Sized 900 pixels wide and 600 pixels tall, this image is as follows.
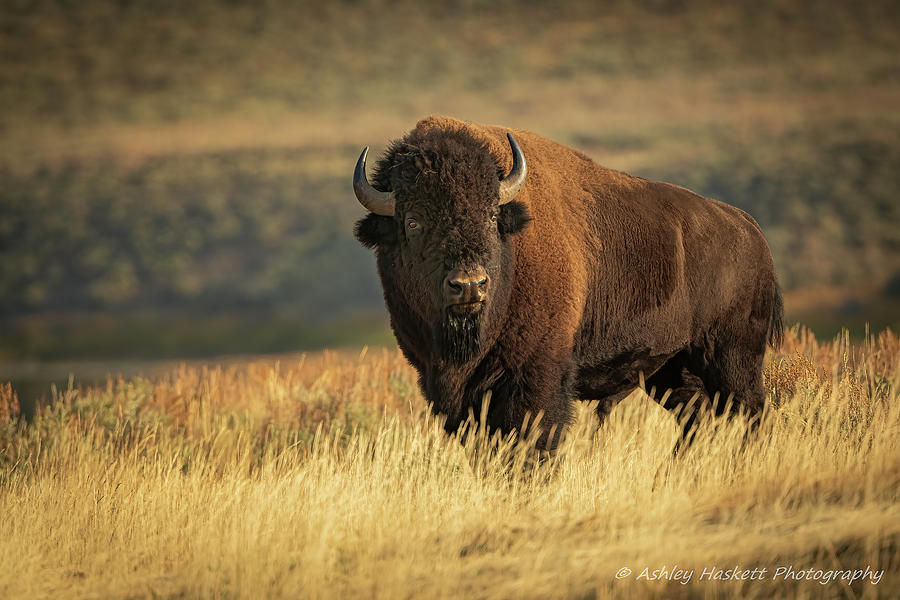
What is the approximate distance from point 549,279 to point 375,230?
1.30 meters

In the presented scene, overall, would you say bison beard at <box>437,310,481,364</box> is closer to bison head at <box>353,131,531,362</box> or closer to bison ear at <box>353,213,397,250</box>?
bison head at <box>353,131,531,362</box>

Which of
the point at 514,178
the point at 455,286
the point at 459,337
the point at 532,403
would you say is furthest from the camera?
the point at 514,178

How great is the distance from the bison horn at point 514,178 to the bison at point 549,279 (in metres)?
0.01

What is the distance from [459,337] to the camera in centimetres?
644

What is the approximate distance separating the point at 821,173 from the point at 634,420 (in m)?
54.3

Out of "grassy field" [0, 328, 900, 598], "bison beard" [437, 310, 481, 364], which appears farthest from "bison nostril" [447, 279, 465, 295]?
"grassy field" [0, 328, 900, 598]

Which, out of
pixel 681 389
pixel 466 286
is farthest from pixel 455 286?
pixel 681 389

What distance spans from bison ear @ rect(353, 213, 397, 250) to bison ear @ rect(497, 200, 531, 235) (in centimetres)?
80

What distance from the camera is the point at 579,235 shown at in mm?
7309

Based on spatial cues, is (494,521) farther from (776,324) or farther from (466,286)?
(776,324)

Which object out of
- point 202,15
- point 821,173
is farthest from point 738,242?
point 202,15

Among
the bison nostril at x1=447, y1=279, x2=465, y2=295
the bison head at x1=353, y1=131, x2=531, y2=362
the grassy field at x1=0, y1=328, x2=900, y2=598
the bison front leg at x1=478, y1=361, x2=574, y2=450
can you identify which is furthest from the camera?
the bison front leg at x1=478, y1=361, x2=574, y2=450

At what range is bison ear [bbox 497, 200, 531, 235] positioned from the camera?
21.6 feet

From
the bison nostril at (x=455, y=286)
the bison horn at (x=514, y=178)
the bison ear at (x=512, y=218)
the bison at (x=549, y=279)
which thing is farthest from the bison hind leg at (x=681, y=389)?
the bison nostril at (x=455, y=286)
